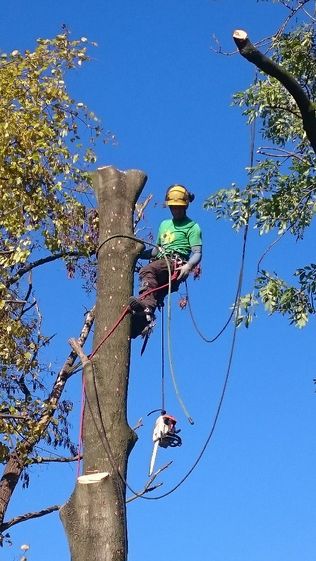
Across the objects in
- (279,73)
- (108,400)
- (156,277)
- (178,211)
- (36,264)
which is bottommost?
(108,400)

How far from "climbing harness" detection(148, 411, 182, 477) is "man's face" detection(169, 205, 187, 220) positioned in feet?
4.82

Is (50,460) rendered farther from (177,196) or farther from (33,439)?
(177,196)

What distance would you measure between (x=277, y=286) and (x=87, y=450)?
535cm

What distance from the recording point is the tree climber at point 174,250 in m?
5.84

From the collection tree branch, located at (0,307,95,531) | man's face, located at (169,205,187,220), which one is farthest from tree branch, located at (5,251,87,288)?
man's face, located at (169,205,187,220)

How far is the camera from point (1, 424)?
9.58m

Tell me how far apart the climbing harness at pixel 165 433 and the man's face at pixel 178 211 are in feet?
4.82

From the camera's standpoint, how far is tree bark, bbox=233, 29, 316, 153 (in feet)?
16.6

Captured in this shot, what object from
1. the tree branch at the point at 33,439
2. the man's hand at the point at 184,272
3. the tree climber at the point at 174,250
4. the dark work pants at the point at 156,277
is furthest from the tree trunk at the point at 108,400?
the tree branch at the point at 33,439

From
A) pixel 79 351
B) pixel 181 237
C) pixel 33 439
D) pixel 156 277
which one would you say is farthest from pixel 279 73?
pixel 33 439

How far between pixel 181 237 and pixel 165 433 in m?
1.41

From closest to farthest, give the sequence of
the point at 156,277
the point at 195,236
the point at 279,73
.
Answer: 1. the point at 279,73
2. the point at 156,277
3. the point at 195,236

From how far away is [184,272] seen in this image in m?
5.88

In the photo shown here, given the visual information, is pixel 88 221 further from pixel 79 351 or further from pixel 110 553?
pixel 110 553
